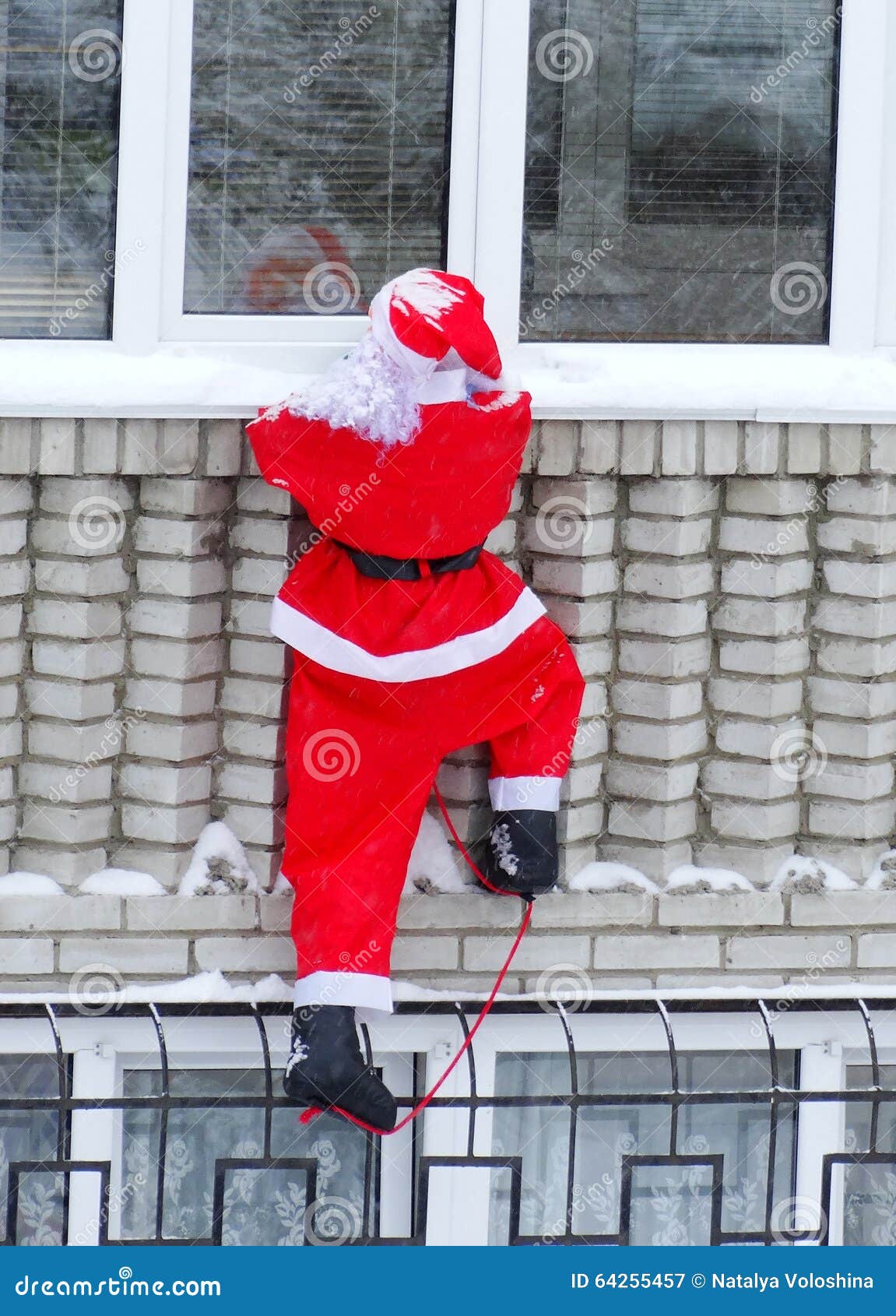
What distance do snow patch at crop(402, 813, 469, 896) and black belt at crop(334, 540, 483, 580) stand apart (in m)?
0.61

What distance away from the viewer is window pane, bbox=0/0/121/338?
3.26 meters

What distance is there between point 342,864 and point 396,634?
480 mm

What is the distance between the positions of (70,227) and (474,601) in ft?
3.65

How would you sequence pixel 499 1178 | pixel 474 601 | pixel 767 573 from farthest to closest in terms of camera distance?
pixel 499 1178 < pixel 767 573 < pixel 474 601

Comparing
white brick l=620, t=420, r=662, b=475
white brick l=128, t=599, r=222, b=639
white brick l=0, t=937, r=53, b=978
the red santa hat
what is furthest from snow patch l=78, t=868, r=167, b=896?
white brick l=620, t=420, r=662, b=475

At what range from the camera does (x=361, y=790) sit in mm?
3312

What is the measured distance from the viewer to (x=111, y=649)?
340 centimetres

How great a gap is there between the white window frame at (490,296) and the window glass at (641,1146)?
154cm

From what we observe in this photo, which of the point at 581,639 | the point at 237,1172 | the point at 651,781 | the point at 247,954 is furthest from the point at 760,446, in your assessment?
the point at 237,1172

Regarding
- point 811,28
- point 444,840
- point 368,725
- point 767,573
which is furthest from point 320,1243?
point 811,28

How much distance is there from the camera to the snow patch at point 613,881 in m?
3.60

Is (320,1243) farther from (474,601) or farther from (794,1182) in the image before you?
(474,601)

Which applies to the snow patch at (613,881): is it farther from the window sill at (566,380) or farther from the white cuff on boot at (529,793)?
the window sill at (566,380)

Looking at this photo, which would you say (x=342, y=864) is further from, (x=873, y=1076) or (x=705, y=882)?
(x=873, y=1076)
